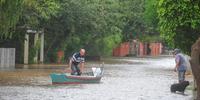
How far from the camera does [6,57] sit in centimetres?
4444

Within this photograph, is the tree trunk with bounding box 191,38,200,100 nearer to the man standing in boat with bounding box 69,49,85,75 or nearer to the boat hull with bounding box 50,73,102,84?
the boat hull with bounding box 50,73,102,84

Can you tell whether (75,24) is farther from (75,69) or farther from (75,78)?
(75,78)

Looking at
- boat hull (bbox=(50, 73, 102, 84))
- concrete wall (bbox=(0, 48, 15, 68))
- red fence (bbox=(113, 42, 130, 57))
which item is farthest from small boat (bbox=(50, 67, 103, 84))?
red fence (bbox=(113, 42, 130, 57))

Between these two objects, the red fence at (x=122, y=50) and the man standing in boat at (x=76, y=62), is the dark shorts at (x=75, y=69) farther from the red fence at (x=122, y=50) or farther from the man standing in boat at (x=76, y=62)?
the red fence at (x=122, y=50)

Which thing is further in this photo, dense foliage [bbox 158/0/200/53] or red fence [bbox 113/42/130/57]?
red fence [bbox 113/42/130/57]

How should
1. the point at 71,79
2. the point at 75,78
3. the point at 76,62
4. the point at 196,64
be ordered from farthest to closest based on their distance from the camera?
the point at 76,62 < the point at 75,78 < the point at 71,79 < the point at 196,64

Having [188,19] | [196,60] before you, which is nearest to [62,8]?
[188,19]

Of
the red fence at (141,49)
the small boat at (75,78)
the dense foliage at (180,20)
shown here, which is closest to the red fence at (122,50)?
the red fence at (141,49)

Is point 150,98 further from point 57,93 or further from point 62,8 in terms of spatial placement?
point 62,8

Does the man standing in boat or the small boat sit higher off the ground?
the man standing in boat

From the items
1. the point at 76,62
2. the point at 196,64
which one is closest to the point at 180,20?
the point at 196,64

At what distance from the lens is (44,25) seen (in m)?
51.3

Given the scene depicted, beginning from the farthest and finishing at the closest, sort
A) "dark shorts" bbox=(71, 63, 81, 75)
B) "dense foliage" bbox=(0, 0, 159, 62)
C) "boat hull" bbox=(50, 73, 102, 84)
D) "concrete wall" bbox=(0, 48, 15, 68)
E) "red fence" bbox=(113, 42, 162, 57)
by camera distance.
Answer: "red fence" bbox=(113, 42, 162, 57) < "dense foliage" bbox=(0, 0, 159, 62) < "concrete wall" bbox=(0, 48, 15, 68) < "dark shorts" bbox=(71, 63, 81, 75) < "boat hull" bbox=(50, 73, 102, 84)

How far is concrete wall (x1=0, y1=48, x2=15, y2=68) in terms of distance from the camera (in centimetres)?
4377
